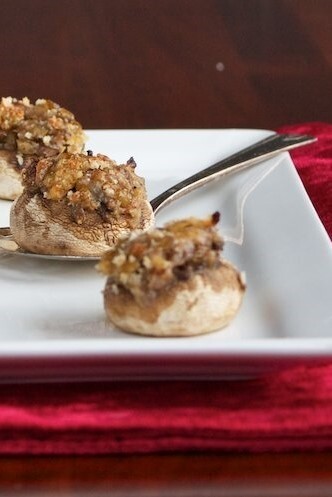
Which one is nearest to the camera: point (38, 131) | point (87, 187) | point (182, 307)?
point (182, 307)

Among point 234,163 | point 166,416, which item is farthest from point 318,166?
point 166,416

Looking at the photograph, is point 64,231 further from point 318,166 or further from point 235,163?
point 318,166

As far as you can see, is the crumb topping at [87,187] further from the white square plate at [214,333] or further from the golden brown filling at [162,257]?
the golden brown filling at [162,257]

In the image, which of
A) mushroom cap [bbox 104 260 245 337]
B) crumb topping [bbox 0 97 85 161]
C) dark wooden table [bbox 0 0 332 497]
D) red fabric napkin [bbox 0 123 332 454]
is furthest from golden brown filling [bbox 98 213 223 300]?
dark wooden table [bbox 0 0 332 497]

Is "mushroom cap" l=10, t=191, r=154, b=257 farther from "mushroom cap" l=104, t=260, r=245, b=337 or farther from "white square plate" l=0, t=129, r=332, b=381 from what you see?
"mushroom cap" l=104, t=260, r=245, b=337

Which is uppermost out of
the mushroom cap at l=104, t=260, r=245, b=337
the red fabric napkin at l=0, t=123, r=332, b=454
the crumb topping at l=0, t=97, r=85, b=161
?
the crumb topping at l=0, t=97, r=85, b=161
